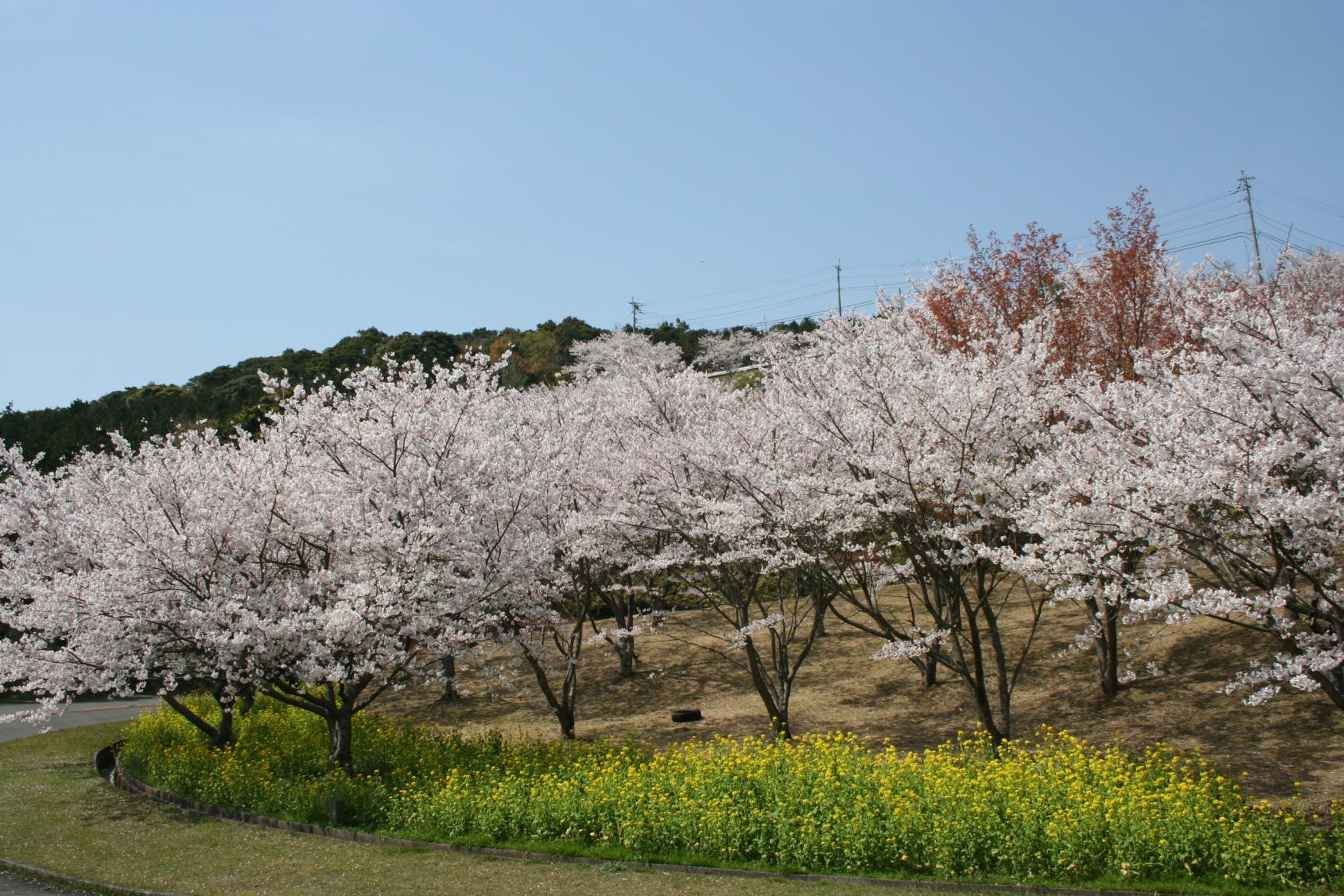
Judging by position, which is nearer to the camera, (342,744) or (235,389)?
(342,744)

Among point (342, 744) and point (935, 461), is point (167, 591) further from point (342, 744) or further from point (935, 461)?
point (935, 461)

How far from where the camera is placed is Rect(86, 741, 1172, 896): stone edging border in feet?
25.7

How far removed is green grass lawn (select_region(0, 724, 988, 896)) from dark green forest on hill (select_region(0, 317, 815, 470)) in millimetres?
25459

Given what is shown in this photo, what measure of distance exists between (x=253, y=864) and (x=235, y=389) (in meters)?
46.8

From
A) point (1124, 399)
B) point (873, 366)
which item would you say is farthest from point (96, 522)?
point (1124, 399)

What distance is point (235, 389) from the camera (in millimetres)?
51688

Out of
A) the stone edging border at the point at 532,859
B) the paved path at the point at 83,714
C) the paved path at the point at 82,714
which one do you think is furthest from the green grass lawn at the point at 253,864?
the paved path at the point at 82,714

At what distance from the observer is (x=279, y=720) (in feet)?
56.5

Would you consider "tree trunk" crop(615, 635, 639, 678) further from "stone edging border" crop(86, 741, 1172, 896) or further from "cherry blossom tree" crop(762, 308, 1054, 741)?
"stone edging border" crop(86, 741, 1172, 896)

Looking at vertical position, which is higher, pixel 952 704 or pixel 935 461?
pixel 935 461

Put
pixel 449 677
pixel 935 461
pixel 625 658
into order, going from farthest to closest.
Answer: pixel 625 658, pixel 449 677, pixel 935 461

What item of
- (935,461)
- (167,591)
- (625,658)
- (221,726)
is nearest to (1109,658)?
(935,461)

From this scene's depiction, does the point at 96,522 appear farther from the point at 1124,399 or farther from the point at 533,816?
the point at 1124,399

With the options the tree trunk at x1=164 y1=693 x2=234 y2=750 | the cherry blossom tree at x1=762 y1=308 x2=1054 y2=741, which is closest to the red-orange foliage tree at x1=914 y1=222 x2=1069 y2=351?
the cherry blossom tree at x1=762 y1=308 x2=1054 y2=741
